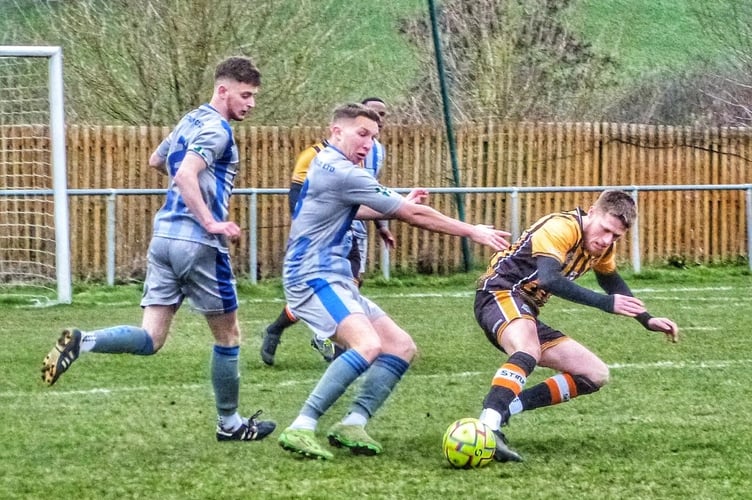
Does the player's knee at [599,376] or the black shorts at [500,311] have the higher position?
the black shorts at [500,311]

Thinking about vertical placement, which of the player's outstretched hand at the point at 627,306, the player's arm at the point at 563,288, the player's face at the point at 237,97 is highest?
the player's face at the point at 237,97

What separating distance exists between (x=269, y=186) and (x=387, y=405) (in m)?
9.85

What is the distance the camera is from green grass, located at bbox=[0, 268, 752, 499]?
18.8 feet

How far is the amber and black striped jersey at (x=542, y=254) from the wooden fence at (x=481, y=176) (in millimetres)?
10030

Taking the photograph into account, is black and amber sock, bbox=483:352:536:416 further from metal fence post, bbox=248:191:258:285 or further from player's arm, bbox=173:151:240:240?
metal fence post, bbox=248:191:258:285

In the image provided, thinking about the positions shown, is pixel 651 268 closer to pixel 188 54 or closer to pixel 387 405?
pixel 188 54

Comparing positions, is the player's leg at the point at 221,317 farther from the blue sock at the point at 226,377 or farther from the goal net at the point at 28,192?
the goal net at the point at 28,192

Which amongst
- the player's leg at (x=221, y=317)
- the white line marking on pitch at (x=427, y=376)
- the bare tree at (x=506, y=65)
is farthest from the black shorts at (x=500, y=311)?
the bare tree at (x=506, y=65)

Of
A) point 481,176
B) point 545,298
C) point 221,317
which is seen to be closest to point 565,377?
point 545,298

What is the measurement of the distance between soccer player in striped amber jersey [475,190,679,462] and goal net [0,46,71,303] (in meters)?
7.63

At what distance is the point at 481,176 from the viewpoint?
1847 cm

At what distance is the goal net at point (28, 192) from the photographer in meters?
14.3

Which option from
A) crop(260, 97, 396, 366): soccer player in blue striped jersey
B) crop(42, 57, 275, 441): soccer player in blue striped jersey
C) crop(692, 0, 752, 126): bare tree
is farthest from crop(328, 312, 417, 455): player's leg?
crop(692, 0, 752, 126): bare tree

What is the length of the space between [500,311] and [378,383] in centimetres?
76
